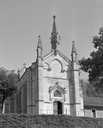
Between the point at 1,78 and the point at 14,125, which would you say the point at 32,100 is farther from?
the point at 14,125

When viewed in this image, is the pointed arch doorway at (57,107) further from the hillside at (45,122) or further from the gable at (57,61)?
the hillside at (45,122)

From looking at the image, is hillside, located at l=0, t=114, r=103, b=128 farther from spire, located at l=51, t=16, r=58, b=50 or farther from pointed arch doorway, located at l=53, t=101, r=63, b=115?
spire, located at l=51, t=16, r=58, b=50

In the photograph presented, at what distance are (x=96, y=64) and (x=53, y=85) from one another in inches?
685

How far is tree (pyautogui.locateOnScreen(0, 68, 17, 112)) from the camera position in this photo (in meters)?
51.4

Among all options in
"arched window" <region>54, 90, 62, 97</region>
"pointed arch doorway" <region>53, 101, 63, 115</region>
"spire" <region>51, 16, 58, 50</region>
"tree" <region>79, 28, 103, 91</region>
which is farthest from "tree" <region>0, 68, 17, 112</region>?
"tree" <region>79, 28, 103, 91</region>

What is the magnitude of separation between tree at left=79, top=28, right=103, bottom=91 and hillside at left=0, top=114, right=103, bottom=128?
4.67 metres

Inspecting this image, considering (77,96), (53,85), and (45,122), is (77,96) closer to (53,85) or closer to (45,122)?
(53,85)

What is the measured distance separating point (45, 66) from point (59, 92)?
520 centimetres

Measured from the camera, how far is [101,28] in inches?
1393

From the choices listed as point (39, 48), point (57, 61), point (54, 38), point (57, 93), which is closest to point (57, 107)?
point (57, 93)

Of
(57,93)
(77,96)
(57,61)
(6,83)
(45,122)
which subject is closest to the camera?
(45,122)

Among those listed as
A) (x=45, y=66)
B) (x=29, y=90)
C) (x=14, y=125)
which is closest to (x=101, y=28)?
(x=14, y=125)

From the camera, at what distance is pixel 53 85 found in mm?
52031

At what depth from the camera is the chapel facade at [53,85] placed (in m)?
50.7
